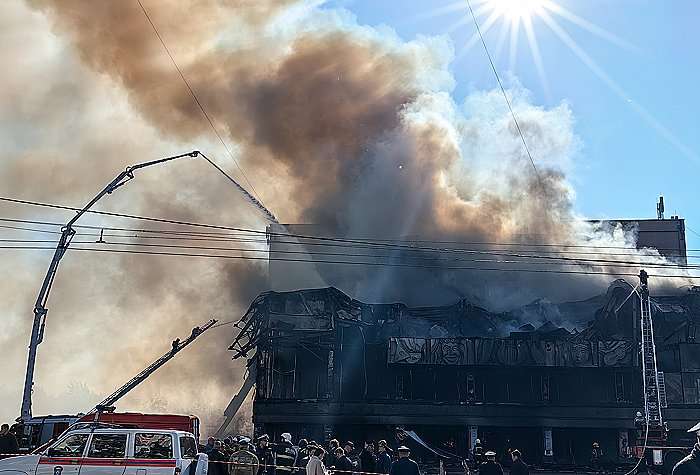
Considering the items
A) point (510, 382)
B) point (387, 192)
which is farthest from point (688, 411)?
point (387, 192)

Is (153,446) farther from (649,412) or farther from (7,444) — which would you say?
(649,412)

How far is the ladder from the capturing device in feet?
104

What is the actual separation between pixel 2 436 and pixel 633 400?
37690 mm

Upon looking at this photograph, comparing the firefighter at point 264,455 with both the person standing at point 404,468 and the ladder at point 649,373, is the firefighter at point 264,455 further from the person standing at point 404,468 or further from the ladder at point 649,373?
the ladder at point 649,373

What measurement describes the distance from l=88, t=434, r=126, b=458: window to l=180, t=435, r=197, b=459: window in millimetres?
1147

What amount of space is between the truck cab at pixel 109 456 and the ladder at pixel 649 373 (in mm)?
21656

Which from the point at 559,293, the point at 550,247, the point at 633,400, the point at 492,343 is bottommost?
the point at 633,400

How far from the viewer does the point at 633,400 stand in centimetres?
4569

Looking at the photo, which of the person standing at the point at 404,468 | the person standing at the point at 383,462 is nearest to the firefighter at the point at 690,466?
the person standing at the point at 404,468

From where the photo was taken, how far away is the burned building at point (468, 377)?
4459 centimetres

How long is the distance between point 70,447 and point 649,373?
25514 millimetres

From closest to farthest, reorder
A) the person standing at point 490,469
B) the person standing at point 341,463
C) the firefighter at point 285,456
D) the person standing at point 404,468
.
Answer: the person standing at point 404,468 → the person standing at point 490,469 → the person standing at point 341,463 → the firefighter at point 285,456

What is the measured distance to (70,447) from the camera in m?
15.3

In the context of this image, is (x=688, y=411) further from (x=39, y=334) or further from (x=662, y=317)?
(x=39, y=334)
